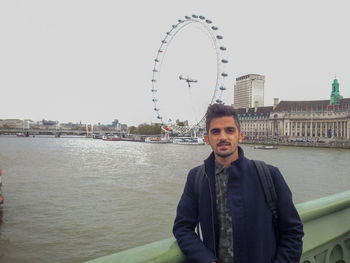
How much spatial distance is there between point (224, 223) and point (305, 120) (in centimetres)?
9081

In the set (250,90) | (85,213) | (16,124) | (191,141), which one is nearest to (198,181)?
(85,213)

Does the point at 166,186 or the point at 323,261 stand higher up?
the point at 323,261

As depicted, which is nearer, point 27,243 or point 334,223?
point 334,223

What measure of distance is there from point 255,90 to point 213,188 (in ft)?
474

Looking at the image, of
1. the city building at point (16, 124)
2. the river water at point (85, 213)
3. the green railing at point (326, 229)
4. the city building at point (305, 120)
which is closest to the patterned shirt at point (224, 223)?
the green railing at point (326, 229)

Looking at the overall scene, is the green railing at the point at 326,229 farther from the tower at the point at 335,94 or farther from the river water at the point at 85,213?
the tower at the point at 335,94

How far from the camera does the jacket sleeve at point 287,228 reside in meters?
1.40

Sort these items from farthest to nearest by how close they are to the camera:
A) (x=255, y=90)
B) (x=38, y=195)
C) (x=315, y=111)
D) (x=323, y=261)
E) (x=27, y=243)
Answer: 1. (x=255, y=90)
2. (x=315, y=111)
3. (x=38, y=195)
4. (x=27, y=243)
5. (x=323, y=261)

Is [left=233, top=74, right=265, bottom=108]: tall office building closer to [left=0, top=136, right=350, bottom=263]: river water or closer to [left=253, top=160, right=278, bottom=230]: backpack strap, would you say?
[left=0, top=136, right=350, bottom=263]: river water

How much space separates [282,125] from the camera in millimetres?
87562

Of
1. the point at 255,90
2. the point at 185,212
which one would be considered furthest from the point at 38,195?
the point at 255,90

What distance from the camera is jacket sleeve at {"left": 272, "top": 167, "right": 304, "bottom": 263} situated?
1396 millimetres

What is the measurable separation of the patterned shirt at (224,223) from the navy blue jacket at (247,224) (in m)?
0.03

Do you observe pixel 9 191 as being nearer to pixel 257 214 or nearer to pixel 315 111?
pixel 257 214
